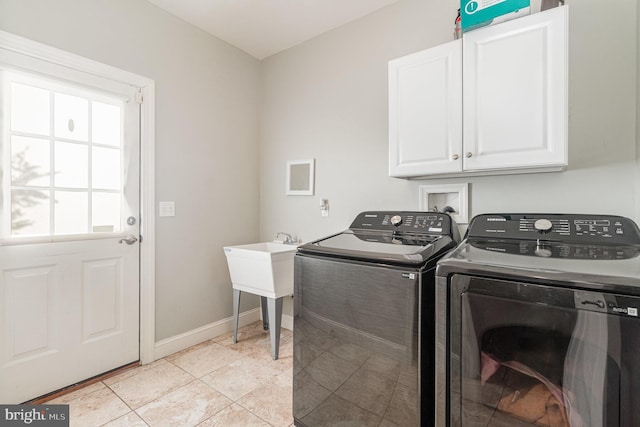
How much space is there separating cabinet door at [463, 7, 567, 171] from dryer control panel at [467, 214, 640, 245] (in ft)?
0.96

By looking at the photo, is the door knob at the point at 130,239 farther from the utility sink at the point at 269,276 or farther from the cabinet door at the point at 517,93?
the cabinet door at the point at 517,93

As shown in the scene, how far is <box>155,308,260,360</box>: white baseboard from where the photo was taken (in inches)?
91.6

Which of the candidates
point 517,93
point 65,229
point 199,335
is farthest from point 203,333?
point 517,93

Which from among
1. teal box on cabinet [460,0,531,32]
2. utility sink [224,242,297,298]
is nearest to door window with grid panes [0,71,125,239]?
utility sink [224,242,297,298]

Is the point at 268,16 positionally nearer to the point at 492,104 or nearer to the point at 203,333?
the point at 492,104

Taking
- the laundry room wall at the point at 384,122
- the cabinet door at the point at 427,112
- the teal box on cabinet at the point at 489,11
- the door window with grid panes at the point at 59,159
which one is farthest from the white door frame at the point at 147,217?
the teal box on cabinet at the point at 489,11

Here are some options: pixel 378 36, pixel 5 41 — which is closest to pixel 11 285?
pixel 5 41

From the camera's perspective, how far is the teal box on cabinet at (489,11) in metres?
1.40

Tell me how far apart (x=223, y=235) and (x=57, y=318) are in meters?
1.26

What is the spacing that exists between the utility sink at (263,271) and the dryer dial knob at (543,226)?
1578 millimetres

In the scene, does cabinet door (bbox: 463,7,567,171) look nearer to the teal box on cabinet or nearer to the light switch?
the teal box on cabinet

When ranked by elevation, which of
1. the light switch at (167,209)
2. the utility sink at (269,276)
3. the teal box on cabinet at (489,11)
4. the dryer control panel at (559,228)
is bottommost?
the utility sink at (269,276)

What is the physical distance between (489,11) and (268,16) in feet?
5.37

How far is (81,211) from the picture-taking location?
1941 millimetres
